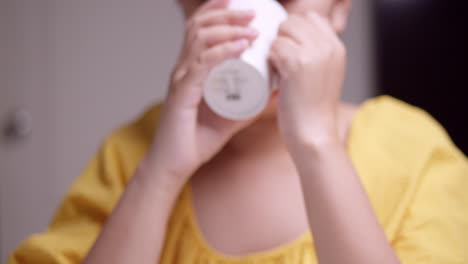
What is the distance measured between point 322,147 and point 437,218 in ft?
0.63

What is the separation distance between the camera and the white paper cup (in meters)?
0.47

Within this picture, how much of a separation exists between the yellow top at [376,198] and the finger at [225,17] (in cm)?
23

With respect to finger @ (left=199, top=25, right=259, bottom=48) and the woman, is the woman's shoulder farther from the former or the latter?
finger @ (left=199, top=25, right=259, bottom=48)

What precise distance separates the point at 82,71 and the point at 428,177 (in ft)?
3.16

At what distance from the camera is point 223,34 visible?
50 centimetres

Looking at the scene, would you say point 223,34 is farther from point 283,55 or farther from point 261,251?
point 261,251

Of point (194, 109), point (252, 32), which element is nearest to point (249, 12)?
point (252, 32)

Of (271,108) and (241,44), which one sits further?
(271,108)

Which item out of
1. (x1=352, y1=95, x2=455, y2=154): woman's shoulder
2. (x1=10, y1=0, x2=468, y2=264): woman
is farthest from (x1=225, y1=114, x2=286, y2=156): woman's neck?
(x1=352, y1=95, x2=455, y2=154): woman's shoulder

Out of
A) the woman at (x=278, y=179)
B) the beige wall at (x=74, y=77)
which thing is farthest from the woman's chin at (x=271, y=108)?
the beige wall at (x=74, y=77)

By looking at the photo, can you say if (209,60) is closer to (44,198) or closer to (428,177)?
(428,177)

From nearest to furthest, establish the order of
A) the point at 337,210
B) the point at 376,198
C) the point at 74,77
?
the point at 337,210 → the point at 376,198 → the point at 74,77

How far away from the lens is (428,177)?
0.60 metres

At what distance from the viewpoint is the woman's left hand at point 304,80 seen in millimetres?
484
